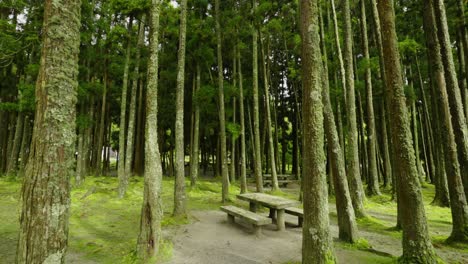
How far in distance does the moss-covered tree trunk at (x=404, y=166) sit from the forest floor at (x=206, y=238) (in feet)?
2.55

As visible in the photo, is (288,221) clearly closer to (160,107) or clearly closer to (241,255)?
(241,255)

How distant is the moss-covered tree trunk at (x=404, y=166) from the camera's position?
167 inches

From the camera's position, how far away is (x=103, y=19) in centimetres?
1388

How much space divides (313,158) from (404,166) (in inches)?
71.8

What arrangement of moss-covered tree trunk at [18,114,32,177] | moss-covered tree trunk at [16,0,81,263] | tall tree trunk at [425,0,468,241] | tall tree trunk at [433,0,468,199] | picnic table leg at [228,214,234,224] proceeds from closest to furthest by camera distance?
A: 1. moss-covered tree trunk at [16,0,81,263]
2. tall tree trunk at [425,0,468,241]
3. tall tree trunk at [433,0,468,199]
4. picnic table leg at [228,214,234,224]
5. moss-covered tree trunk at [18,114,32,177]

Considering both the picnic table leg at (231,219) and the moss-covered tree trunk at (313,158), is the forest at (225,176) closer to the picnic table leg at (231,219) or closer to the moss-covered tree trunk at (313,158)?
the moss-covered tree trunk at (313,158)

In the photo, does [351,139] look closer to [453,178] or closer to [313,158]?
[453,178]

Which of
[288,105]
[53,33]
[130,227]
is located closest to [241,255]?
[130,227]

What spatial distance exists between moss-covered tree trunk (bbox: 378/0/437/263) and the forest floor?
2.55 ft

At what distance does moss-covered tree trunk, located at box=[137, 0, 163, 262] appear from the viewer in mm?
4805

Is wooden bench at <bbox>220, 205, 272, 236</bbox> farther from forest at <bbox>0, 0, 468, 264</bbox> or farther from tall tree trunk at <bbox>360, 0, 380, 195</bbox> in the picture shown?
tall tree trunk at <bbox>360, 0, 380, 195</bbox>

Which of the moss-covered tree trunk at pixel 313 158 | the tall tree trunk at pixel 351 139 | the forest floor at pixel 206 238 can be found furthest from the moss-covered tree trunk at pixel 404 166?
the tall tree trunk at pixel 351 139

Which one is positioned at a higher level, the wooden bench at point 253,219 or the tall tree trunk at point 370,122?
the tall tree trunk at point 370,122

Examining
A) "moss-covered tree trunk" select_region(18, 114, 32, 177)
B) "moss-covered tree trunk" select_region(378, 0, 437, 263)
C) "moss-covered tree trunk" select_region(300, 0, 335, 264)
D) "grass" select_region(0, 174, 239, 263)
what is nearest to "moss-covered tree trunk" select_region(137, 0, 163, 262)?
"grass" select_region(0, 174, 239, 263)
